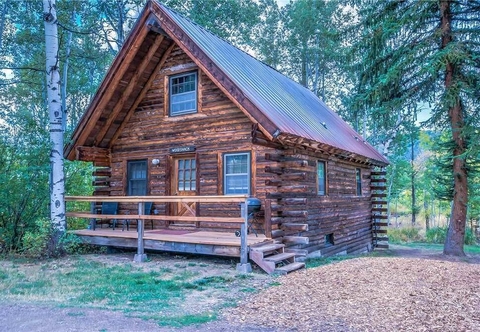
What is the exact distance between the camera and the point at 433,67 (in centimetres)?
1133

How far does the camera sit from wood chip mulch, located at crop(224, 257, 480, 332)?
4.91 m

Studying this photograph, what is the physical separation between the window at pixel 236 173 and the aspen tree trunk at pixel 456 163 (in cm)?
678

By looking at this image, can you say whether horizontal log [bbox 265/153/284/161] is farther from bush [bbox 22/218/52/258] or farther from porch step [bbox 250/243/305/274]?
bush [bbox 22/218/52/258]

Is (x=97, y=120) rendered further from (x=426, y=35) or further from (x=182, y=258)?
(x=426, y=35)

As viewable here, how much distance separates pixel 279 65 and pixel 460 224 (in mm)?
20693

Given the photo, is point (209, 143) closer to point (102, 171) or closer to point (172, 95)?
point (172, 95)

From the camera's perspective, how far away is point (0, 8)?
61.8ft

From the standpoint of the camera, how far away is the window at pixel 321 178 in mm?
11695

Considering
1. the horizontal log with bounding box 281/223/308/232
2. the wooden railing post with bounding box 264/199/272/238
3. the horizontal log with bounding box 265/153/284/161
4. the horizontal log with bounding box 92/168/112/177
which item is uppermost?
the horizontal log with bounding box 265/153/284/161

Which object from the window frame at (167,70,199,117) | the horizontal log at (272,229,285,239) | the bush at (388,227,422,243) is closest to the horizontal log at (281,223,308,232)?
the horizontal log at (272,229,285,239)

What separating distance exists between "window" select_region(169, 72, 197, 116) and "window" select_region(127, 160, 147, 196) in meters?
2.00

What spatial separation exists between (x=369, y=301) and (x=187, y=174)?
22.3 feet

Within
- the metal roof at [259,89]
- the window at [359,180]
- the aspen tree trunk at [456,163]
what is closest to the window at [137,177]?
the metal roof at [259,89]

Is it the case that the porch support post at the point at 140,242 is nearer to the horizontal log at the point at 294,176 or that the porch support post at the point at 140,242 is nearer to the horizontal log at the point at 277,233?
the horizontal log at the point at 277,233
